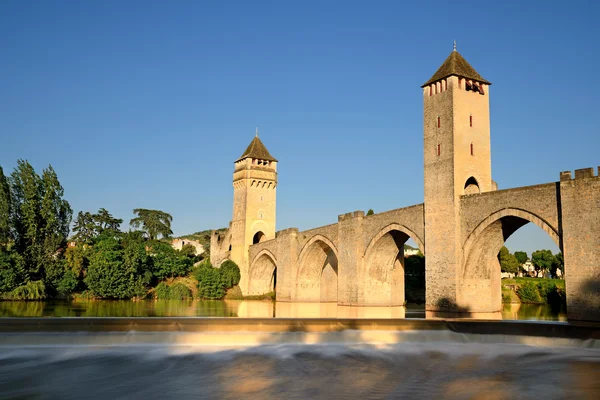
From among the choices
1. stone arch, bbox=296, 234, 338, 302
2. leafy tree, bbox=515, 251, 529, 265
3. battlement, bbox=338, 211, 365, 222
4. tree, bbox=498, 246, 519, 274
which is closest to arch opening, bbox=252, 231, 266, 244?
stone arch, bbox=296, 234, 338, 302

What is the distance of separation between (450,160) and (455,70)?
447 cm

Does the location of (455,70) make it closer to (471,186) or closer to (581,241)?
(471,186)

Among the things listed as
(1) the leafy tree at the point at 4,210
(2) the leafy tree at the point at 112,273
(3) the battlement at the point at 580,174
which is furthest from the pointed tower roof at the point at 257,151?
(3) the battlement at the point at 580,174

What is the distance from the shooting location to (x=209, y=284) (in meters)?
46.9

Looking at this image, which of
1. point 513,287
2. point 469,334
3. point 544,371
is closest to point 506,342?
point 469,334

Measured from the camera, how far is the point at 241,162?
52.3 metres

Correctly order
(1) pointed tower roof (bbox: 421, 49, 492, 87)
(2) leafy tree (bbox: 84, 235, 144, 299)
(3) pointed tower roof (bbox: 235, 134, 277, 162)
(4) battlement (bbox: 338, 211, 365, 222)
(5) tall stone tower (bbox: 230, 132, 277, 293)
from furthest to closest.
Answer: (3) pointed tower roof (bbox: 235, 134, 277, 162)
(5) tall stone tower (bbox: 230, 132, 277, 293)
(2) leafy tree (bbox: 84, 235, 144, 299)
(4) battlement (bbox: 338, 211, 365, 222)
(1) pointed tower roof (bbox: 421, 49, 492, 87)

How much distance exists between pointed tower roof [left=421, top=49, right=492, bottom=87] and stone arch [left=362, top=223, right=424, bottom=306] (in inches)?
346

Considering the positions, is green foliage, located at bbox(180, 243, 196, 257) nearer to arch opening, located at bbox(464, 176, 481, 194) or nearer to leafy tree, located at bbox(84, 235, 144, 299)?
leafy tree, located at bbox(84, 235, 144, 299)

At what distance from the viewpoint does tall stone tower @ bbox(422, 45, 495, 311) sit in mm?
26766

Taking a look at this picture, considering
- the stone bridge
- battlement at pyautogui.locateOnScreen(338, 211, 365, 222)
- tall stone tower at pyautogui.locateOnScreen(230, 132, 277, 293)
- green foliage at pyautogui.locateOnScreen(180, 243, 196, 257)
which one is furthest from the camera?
green foliage at pyautogui.locateOnScreen(180, 243, 196, 257)

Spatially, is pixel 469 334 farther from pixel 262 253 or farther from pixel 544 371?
pixel 262 253

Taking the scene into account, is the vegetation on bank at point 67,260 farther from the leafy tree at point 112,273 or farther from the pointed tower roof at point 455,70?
the pointed tower roof at point 455,70

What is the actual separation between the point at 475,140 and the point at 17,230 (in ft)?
94.0
